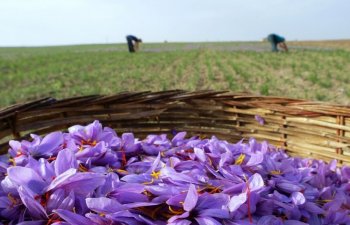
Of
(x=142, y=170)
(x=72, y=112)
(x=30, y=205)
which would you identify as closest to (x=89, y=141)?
(x=142, y=170)

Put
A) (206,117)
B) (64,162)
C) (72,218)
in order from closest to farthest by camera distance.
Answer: (72,218) < (64,162) < (206,117)

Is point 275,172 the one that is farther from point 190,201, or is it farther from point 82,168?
point 82,168

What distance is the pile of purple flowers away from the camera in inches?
37.0

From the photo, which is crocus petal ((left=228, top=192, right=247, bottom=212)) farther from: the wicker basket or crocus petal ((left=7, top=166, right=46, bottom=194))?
the wicker basket

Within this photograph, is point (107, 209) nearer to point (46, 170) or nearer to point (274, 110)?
point (46, 170)

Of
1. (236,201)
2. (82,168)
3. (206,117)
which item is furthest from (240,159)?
(206,117)

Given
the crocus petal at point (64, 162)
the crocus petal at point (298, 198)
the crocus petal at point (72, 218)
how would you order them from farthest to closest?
1. the crocus petal at point (298, 198)
2. the crocus petal at point (64, 162)
3. the crocus petal at point (72, 218)

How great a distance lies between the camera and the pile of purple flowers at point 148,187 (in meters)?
0.94

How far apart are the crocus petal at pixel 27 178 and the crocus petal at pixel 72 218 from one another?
0.10 meters

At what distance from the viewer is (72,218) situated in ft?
2.98

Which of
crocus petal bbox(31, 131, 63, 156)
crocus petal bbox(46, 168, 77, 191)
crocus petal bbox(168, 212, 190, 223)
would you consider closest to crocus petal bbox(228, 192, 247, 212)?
crocus petal bbox(168, 212, 190, 223)

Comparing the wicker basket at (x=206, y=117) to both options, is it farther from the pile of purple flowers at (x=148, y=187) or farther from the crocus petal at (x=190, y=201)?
the crocus petal at (x=190, y=201)

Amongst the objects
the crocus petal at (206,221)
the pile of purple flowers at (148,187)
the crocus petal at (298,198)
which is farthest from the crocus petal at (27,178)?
the crocus petal at (298,198)

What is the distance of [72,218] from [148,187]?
178 millimetres
